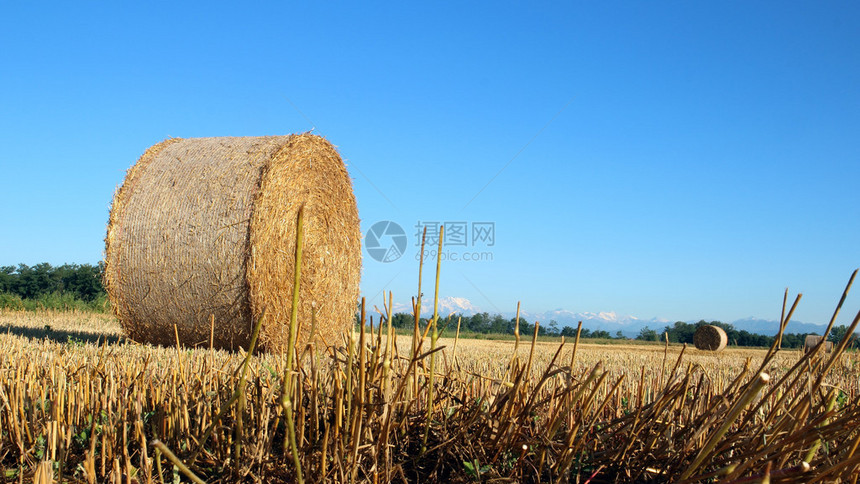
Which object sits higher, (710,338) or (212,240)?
(212,240)

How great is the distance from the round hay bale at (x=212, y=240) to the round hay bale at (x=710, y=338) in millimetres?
11025

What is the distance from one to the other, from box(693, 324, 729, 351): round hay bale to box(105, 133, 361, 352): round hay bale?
434 inches

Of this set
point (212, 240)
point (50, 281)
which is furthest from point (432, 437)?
point (50, 281)

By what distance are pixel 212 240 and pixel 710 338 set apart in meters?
12.8

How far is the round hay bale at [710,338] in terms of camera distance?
1509 centimetres

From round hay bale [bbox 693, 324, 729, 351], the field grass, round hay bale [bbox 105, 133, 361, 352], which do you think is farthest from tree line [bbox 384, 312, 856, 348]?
the field grass

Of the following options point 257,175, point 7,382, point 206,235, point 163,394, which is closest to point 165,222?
point 206,235

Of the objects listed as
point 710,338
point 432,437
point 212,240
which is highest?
point 212,240

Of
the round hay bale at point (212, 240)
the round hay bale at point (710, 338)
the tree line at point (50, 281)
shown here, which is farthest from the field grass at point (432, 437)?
the tree line at point (50, 281)

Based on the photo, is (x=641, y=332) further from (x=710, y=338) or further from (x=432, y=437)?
(x=432, y=437)

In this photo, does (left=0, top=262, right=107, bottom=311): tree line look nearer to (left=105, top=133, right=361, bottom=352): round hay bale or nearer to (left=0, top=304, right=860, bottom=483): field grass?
(left=105, top=133, right=361, bottom=352): round hay bale

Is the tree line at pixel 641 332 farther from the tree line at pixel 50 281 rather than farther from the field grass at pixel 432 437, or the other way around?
the field grass at pixel 432 437

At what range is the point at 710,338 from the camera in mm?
15234

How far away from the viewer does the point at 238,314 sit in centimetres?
676
